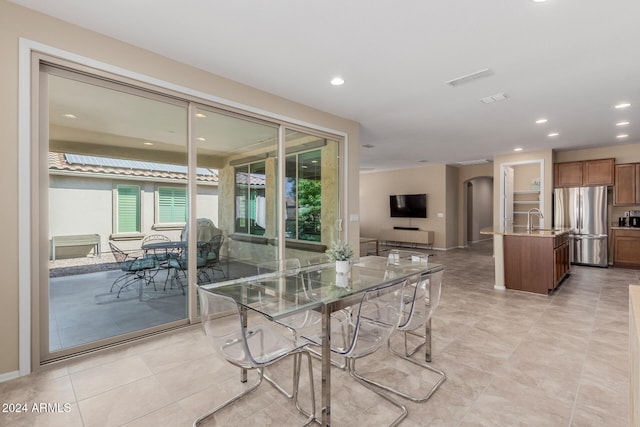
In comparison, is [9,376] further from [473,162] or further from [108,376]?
[473,162]

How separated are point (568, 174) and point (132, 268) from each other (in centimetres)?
871

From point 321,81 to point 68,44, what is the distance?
233 cm

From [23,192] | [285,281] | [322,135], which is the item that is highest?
[322,135]

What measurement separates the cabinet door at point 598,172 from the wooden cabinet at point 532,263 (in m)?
2.99

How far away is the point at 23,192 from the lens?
2320mm

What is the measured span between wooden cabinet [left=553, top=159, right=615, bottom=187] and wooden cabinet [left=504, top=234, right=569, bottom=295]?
9.71ft

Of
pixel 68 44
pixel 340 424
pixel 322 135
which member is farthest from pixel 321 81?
pixel 340 424

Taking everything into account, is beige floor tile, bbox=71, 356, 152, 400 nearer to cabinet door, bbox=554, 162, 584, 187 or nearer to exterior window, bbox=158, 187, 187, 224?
exterior window, bbox=158, 187, 187, 224

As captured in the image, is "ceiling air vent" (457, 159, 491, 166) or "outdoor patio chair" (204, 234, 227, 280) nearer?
"outdoor patio chair" (204, 234, 227, 280)

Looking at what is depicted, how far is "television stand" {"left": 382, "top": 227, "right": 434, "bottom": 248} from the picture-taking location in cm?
967

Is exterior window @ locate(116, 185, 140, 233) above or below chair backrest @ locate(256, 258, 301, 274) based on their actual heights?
above

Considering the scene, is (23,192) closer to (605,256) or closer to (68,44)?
(68,44)

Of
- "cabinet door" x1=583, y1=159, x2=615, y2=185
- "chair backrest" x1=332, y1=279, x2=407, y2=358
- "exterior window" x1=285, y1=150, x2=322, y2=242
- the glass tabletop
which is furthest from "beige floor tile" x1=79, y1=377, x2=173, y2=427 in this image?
"cabinet door" x1=583, y1=159, x2=615, y2=185

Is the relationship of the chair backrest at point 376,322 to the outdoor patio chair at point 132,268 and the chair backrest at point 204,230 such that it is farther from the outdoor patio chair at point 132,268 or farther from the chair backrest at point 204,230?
the outdoor patio chair at point 132,268
